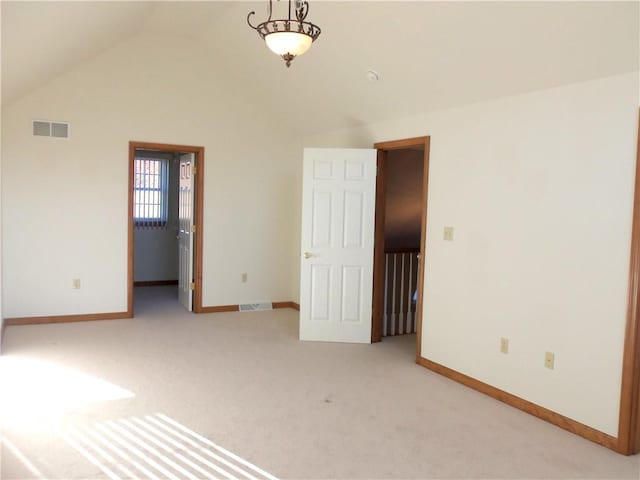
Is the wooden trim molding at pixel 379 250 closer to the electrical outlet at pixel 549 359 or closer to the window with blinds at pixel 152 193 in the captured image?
the electrical outlet at pixel 549 359

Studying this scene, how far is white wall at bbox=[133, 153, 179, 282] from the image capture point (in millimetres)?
8492

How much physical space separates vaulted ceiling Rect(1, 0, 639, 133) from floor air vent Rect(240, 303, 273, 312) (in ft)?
7.72

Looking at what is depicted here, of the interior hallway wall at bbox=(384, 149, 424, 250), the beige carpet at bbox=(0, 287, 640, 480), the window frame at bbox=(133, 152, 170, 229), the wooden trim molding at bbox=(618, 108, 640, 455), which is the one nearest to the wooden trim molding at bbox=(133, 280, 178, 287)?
the window frame at bbox=(133, 152, 170, 229)

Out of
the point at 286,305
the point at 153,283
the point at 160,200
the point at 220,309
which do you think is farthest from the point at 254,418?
the point at 160,200

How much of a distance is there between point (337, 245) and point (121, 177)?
263 centimetres

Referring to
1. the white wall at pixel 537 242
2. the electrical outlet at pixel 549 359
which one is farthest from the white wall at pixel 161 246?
the electrical outlet at pixel 549 359

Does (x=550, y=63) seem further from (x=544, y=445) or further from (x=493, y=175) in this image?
(x=544, y=445)

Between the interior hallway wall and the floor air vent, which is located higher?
the interior hallway wall

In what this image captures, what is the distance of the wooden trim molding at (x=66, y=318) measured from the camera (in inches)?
228

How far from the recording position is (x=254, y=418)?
3561 millimetres

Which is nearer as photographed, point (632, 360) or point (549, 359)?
point (632, 360)

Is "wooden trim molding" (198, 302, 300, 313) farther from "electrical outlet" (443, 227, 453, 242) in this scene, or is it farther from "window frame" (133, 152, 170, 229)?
"electrical outlet" (443, 227, 453, 242)

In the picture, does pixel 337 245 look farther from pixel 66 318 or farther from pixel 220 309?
pixel 66 318

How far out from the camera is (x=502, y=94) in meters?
4.00
